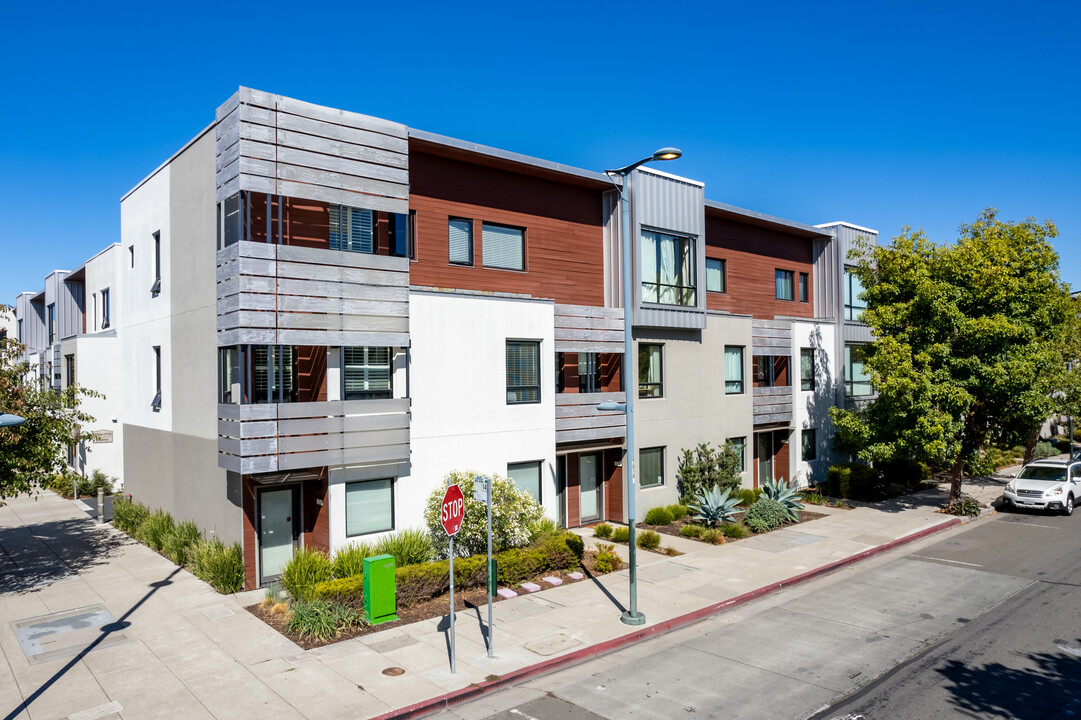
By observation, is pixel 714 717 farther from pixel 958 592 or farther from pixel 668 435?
pixel 668 435

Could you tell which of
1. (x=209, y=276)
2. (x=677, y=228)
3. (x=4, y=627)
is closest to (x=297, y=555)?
(x=4, y=627)

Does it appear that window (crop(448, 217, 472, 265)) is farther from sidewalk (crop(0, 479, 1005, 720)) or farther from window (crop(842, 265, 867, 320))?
window (crop(842, 265, 867, 320))

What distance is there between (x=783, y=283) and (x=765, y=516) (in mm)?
12261

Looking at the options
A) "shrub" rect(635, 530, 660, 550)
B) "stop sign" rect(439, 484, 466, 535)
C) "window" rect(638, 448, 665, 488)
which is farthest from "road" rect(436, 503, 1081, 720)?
"window" rect(638, 448, 665, 488)

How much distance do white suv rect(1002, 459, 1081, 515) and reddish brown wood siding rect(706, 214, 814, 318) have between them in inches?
408

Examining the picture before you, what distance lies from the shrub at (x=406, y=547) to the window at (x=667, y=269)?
10882 millimetres

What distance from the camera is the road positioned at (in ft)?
34.0

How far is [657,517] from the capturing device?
22.8m

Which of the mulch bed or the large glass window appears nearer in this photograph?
the mulch bed

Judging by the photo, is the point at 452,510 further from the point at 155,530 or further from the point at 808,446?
the point at 808,446

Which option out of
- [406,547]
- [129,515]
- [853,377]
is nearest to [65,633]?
[406,547]

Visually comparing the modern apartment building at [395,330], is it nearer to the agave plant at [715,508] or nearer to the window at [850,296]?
the agave plant at [715,508]

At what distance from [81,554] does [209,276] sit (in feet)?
28.4

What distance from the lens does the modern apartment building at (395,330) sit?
15.8 m
